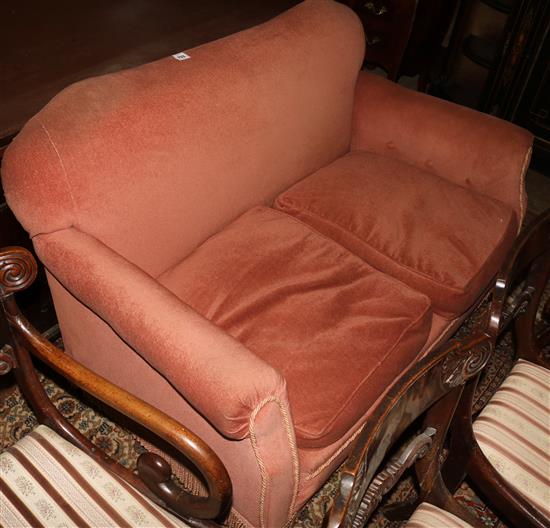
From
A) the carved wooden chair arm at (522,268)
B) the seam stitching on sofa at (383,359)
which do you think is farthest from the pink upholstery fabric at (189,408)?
the carved wooden chair arm at (522,268)

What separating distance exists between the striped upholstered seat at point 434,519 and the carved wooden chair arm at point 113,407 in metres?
0.35

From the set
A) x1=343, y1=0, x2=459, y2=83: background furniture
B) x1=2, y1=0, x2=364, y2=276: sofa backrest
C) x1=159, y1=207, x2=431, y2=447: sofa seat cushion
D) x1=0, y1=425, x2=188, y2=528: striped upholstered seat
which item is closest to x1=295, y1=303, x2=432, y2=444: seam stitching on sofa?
x1=159, y1=207, x2=431, y2=447: sofa seat cushion

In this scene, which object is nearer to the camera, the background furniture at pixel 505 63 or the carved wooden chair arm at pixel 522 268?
the carved wooden chair arm at pixel 522 268

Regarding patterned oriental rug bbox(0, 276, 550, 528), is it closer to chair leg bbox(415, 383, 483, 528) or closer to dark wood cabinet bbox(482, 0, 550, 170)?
chair leg bbox(415, 383, 483, 528)

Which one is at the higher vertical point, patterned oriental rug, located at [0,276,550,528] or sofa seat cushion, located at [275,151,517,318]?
sofa seat cushion, located at [275,151,517,318]

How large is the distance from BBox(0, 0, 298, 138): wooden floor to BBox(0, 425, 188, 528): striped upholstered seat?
68cm

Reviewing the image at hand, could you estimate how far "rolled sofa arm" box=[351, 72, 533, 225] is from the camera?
1854 mm

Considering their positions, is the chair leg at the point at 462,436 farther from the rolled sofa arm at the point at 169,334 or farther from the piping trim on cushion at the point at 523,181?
the piping trim on cushion at the point at 523,181

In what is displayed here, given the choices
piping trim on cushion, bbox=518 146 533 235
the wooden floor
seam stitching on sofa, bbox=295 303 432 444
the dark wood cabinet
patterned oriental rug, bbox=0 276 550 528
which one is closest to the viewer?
seam stitching on sofa, bbox=295 303 432 444

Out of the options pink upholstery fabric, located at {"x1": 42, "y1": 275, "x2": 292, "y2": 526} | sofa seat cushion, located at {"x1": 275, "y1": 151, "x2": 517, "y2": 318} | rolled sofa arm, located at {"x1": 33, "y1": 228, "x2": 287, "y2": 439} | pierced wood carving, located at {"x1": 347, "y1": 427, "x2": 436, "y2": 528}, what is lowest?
pink upholstery fabric, located at {"x1": 42, "y1": 275, "x2": 292, "y2": 526}

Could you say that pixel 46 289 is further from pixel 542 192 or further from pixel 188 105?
pixel 542 192

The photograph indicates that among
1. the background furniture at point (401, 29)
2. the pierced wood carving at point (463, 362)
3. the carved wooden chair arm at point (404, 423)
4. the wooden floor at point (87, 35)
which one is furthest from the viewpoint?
the background furniture at point (401, 29)

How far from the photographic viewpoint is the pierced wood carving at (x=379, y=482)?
758mm

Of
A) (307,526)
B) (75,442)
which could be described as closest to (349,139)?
(307,526)
